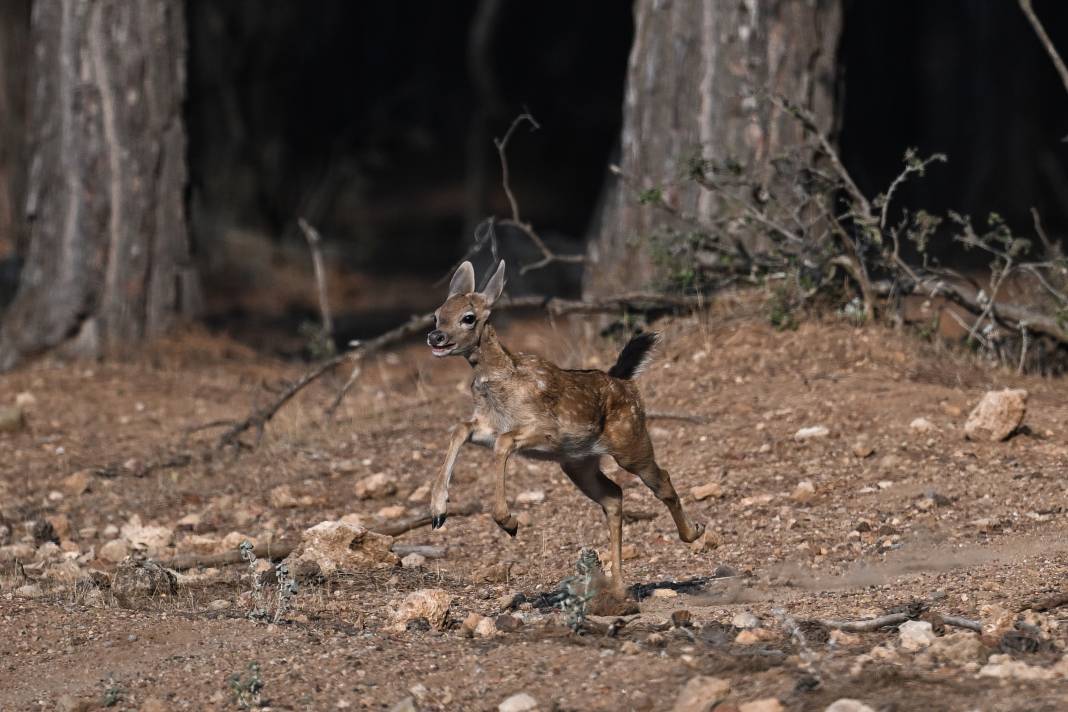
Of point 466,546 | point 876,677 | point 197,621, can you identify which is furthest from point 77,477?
point 876,677

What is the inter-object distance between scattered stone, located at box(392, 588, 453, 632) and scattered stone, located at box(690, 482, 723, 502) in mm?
2295

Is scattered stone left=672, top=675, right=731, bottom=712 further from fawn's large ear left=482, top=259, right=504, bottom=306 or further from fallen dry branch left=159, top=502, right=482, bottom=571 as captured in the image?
fallen dry branch left=159, top=502, right=482, bottom=571

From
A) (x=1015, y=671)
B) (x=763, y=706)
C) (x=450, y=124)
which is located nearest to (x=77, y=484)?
(x=763, y=706)

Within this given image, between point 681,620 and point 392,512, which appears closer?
point 681,620

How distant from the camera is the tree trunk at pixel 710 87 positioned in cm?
1111

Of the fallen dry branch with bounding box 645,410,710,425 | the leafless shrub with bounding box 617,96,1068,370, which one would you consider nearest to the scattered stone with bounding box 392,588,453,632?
the fallen dry branch with bounding box 645,410,710,425

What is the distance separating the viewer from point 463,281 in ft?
24.0

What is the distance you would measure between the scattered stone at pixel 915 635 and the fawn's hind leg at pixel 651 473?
57.5 inches

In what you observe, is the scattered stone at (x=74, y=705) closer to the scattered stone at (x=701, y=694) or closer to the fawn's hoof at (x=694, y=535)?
the scattered stone at (x=701, y=694)

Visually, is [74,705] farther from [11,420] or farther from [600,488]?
[11,420]

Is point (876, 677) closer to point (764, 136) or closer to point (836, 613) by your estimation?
point (836, 613)

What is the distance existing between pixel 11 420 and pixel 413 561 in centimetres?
419

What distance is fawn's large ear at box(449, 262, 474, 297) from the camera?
730cm

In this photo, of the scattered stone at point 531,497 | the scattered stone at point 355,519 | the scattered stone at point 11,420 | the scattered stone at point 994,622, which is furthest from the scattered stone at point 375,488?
the scattered stone at point 994,622
